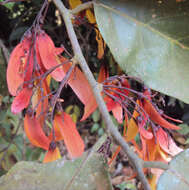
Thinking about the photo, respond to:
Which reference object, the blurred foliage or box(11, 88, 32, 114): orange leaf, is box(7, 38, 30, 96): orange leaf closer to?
box(11, 88, 32, 114): orange leaf

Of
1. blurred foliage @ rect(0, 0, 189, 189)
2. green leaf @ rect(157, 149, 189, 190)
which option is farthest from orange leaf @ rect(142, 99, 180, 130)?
blurred foliage @ rect(0, 0, 189, 189)

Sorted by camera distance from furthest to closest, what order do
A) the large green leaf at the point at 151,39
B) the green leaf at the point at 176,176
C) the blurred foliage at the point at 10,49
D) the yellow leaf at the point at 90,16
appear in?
1. the blurred foliage at the point at 10,49
2. the yellow leaf at the point at 90,16
3. the large green leaf at the point at 151,39
4. the green leaf at the point at 176,176

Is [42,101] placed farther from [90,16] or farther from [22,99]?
[90,16]

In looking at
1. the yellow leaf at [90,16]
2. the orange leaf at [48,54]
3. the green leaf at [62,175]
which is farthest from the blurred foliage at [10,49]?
the green leaf at [62,175]

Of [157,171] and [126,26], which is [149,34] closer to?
[126,26]

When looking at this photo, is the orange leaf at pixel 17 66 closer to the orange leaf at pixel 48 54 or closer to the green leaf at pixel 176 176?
the orange leaf at pixel 48 54

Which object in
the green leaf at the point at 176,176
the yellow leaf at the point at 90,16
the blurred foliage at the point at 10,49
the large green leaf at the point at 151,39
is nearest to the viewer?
the green leaf at the point at 176,176
